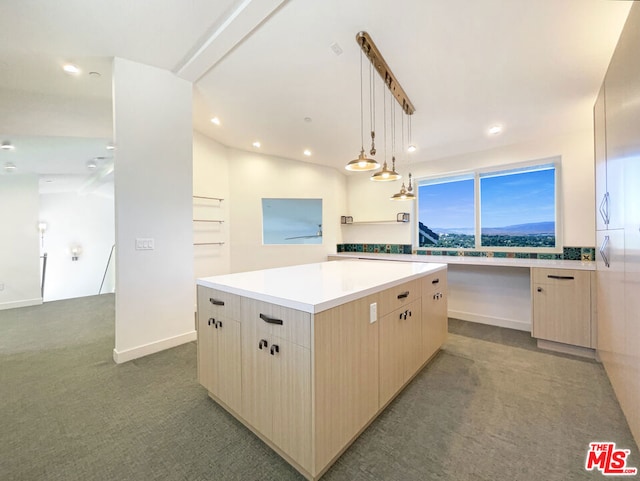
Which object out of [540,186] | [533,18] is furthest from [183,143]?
[540,186]

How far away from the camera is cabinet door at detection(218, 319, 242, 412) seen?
1611 millimetres

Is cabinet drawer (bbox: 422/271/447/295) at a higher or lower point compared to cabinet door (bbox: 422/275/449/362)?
higher

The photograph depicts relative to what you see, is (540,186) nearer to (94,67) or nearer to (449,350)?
(449,350)

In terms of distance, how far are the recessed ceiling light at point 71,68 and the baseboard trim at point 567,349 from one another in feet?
18.0

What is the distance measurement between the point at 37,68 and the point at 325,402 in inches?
152

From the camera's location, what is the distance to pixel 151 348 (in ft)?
8.71

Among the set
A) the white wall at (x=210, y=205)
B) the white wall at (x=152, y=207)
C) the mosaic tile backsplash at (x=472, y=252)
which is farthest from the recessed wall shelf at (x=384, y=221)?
the white wall at (x=152, y=207)

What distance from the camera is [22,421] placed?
171cm

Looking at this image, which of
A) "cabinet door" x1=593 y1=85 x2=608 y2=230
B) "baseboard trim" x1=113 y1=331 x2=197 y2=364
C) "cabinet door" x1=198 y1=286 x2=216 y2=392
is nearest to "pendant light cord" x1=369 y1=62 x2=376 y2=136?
Answer: "cabinet door" x1=593 y1=85 x2=608 y2=230

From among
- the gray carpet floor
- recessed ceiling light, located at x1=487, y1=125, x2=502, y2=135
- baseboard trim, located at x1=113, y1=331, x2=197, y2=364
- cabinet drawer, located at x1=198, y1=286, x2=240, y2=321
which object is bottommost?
the gray carpet floor

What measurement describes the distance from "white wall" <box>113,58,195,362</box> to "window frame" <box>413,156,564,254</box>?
3.54 m

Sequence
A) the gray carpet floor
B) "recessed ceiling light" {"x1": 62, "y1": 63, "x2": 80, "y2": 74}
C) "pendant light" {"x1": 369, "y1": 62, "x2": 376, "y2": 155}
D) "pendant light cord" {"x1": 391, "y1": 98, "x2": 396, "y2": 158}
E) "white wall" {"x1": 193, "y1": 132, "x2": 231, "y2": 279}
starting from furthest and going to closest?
1. "white wall" {"x1": 193, "y1": 132, "x2": 231, "y2": 279}
2. "pendant light cord" {"x1": 391, "y1": 98, "x2": 396, "y2": 158}
3. "recessed ceiling light" {"x1": 62, "y1": 63, "x2": 80, "y2": 74}
4. "pendant light" {"x1": 369, "y1": 62, "x2": 376, "y2": 155}
5. the gray carpet floor

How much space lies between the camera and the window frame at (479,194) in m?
3.32

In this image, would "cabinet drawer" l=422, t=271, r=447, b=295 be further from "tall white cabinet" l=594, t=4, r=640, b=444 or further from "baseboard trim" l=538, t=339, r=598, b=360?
"baseboard trim" l=538, t=339, r=598, b=360
